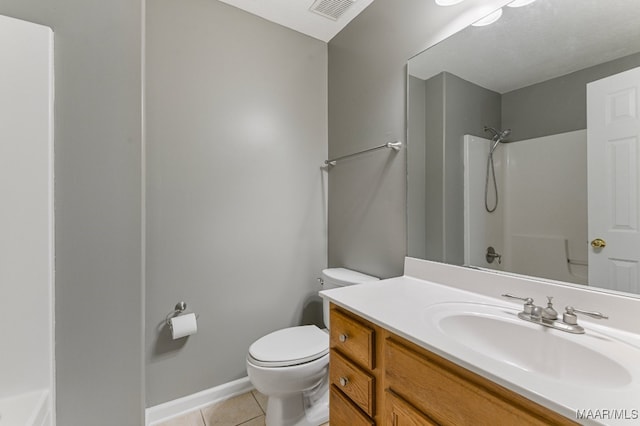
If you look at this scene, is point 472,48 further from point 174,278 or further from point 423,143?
point 174,278

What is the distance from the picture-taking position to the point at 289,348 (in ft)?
4.60

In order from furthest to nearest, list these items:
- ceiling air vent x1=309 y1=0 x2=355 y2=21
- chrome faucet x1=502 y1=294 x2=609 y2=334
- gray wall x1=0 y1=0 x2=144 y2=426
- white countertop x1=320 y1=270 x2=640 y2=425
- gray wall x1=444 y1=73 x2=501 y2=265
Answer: ceiling air vent x1=309 y1=0 x2=355 y2=21 → gray wall x1=444 y1=73 x2=501 y2=265 → gray wall x1=0 y1=0 x2=144 y2=426 → chrome faucet x1=502 y1=294 x2=609 y2=334 → white countertop x1=320 y1=270 x2=640 y2=425

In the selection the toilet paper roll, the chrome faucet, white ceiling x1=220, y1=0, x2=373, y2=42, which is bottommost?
the toilet paper roll

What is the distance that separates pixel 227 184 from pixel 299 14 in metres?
1.21

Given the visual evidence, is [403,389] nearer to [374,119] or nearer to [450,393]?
[450,393]

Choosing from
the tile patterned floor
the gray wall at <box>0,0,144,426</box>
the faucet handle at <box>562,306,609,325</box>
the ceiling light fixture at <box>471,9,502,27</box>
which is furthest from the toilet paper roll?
the ceiling light fixture at <box>471,9,502,27</box>

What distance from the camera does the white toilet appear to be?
1283 mm

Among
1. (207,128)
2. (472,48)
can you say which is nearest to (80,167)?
(207,128)

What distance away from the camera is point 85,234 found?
3.41 ft

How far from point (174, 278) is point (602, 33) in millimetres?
2091

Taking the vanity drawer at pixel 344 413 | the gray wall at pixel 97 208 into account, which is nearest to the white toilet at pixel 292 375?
the vanity drawer at pixel 344 413

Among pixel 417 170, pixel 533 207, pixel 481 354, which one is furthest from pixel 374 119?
pixel 481 354

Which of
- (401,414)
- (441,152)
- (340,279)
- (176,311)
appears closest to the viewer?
(401,414)

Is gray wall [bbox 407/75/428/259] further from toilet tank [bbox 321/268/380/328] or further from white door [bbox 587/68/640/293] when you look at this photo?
white door [bbox 587/68/640/293]
